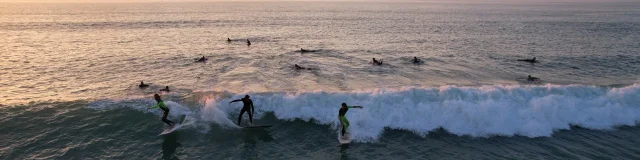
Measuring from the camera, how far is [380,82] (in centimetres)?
2658

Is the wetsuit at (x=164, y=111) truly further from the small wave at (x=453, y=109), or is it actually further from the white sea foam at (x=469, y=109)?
the white sea foam at (x=469, y=109)

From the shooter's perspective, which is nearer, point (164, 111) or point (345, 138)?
point (345, 138)

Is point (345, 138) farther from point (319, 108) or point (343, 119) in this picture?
point (319, 108)

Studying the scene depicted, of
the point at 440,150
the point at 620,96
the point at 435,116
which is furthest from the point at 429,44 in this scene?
the point at 440,150

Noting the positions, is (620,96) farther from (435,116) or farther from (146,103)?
(146,103)

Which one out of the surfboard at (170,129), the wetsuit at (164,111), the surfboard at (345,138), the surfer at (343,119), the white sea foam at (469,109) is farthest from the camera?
the white sea foam at (469,109)

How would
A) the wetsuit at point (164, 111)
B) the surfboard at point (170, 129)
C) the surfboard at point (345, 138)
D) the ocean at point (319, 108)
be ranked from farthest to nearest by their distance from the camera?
the surfboard at point (170, 129)
the wetsuit at point (164, 111)
the surfboard at point (345, 138)
the ocean at point (319, 108)

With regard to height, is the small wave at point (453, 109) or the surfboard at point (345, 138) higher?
the small wave at point (453, 109)

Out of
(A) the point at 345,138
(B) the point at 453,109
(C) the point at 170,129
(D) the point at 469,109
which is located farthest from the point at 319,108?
(D) the point at 469,109

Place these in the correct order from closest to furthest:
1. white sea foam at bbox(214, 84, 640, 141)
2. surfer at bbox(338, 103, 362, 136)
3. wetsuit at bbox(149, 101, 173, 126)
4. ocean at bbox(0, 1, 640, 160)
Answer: ocean at bbox(0, 1, 640, 160)
surfer at bbox(338, 103, 362, 136)
wetsuit at bbox(149, 101, 173, 126)
white sea foam at bbox(214, 84, 640, 141)

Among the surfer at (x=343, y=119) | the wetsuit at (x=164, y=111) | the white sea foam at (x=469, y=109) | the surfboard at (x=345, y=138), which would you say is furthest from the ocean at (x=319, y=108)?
the wetsuit at (x=164, y=111)

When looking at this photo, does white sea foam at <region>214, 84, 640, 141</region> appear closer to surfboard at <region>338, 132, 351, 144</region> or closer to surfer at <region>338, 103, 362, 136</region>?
surfboard at <region>338, 132, 351, 144</region>

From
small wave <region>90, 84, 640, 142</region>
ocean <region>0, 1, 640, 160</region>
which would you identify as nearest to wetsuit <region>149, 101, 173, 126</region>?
ocean <region>0, 1, 640, 160</region>

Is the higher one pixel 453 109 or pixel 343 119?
pixel 343 119
